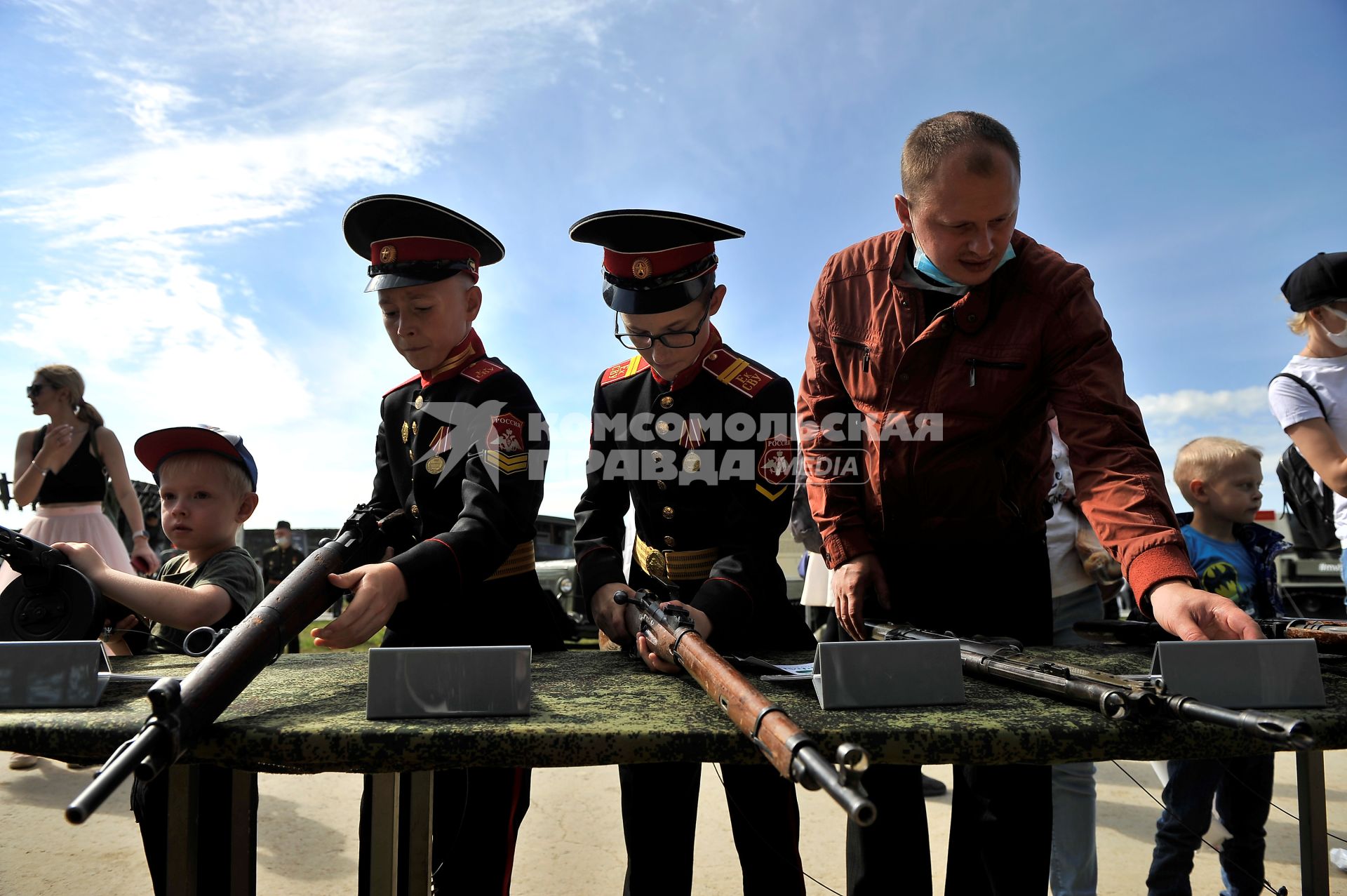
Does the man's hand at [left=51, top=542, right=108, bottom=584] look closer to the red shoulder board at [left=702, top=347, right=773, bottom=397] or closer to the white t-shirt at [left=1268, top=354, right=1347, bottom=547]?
the red shoulder board at [left=702, top=347, right=773, bottom=397]

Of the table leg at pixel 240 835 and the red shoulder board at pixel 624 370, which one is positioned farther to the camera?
the red shoulder board at pixel 624 370

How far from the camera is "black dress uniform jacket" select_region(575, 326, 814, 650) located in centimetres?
244

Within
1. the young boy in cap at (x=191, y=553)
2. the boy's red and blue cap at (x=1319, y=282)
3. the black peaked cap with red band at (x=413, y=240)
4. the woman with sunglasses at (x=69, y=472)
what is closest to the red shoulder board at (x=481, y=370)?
the black peaked cap with red band at (x=413, y=240)

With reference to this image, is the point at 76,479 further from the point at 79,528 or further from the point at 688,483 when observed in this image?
the point at 688,483

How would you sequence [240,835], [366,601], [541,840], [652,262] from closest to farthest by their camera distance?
[240,835]
[366,601]
[652,262]
[541,840]

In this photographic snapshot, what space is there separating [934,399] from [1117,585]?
5.88ft

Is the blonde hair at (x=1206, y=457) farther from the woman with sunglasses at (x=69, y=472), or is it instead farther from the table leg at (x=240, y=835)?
the woman with sunglasses at (x=69, y=472)

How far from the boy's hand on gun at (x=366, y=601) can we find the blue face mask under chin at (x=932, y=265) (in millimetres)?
1490

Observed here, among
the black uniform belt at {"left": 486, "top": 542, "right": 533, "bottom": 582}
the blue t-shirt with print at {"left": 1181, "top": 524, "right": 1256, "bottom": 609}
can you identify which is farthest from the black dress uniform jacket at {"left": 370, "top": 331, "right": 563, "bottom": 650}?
the blue t-shirt with print at {"left": 1181, "top": 524, "right": 1256, "bottom": 609}

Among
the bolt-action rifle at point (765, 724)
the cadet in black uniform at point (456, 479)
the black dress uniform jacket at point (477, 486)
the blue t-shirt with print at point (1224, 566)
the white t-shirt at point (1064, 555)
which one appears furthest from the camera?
the blue t-shirt with print at point (1224, 566)

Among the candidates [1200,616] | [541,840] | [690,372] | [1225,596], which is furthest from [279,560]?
[1200,616]

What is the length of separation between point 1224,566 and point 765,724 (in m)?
3.17

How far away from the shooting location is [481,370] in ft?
8.23

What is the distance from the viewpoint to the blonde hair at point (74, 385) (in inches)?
210
